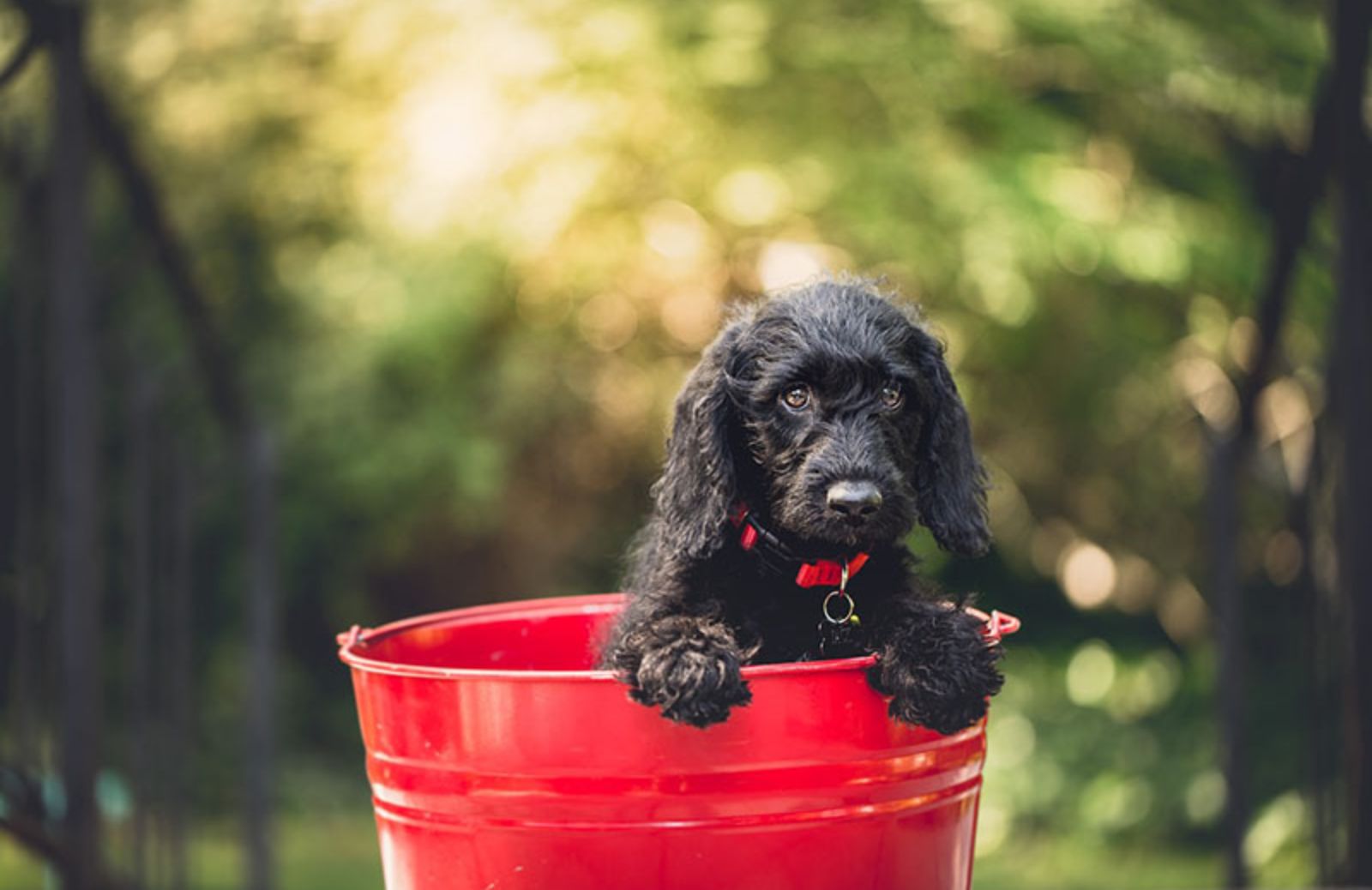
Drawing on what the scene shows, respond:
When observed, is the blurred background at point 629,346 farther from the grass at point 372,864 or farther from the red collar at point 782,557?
the red collar at point 782,557

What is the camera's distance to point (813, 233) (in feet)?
19.7

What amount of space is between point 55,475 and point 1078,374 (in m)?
4.61

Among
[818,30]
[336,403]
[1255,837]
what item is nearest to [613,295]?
[336,403]

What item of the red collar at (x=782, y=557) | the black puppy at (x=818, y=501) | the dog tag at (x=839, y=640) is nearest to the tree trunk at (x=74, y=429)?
the black puppy at (x=818, y=501)

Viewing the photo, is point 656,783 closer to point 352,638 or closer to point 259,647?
point 352,638

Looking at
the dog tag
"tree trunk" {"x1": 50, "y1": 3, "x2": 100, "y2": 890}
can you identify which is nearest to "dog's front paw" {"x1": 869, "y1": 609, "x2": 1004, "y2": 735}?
the dog tag

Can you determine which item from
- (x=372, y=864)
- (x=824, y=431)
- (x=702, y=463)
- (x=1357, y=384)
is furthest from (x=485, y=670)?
(x=372, y=864)

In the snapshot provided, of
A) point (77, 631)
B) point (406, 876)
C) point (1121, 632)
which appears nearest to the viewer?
point (406, 876)

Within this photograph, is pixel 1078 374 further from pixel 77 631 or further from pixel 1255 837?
pixel 77 631

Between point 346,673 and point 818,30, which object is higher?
point 818,30

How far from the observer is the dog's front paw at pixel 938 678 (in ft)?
5.75

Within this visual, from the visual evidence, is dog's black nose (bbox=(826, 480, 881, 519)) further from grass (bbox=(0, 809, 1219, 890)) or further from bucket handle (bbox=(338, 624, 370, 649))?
grass (bbox=(0, 809, 1219, 890))

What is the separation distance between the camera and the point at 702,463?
205 cm

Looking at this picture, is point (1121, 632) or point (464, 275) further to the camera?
point (1121, 632)
